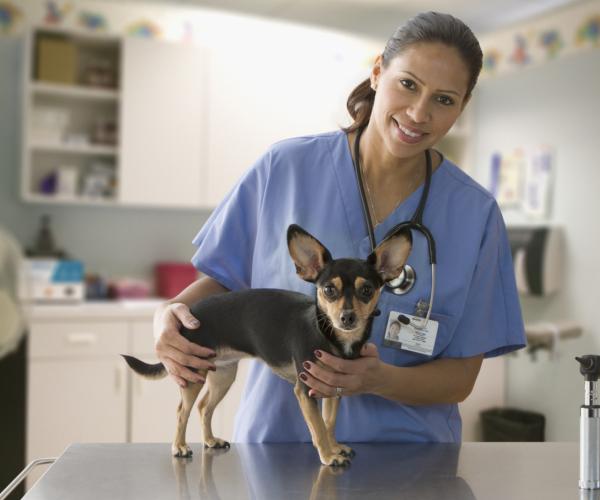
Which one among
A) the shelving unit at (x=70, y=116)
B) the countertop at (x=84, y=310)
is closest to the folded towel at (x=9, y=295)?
the countertop at (x=84, y=310)

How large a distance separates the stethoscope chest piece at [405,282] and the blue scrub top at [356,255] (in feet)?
0.04

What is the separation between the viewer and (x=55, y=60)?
3.44 meters

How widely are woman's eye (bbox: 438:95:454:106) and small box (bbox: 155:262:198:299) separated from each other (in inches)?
102

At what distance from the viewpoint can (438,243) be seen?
4.39 ft

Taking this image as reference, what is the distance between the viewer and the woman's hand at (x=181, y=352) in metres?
1.15

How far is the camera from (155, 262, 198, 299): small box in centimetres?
371

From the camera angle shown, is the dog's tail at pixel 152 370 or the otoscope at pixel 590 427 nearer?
the otoscope at pixel 590 427

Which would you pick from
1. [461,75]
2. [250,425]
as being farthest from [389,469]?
[461,75]

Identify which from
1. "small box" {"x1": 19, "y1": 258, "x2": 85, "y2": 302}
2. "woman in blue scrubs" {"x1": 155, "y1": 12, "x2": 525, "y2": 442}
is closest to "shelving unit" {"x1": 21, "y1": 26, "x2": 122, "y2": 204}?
"small box" {"x1": 19, "y1": 258, "x2": 85, "y2": 302}

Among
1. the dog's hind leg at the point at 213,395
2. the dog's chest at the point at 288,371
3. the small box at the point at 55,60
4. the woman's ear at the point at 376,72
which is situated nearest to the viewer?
the dog's chest at the point at 288,371

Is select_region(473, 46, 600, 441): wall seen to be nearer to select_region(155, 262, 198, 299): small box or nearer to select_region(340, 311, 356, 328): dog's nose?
select_region(155, 262, 198, 299): small box

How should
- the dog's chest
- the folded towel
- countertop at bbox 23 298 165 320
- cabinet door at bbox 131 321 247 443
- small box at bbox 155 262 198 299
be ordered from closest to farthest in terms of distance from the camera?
the dog's chest, the folded towel, countertop at bbox 23 298 165 320, cabinet door at bbox 131 321 247 443, small box at bbox 155 262 198 299

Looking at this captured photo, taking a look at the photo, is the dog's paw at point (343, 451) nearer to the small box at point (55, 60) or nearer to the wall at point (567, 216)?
the wall at point (567, 216)

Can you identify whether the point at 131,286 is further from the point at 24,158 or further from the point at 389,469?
the point at 389,469
